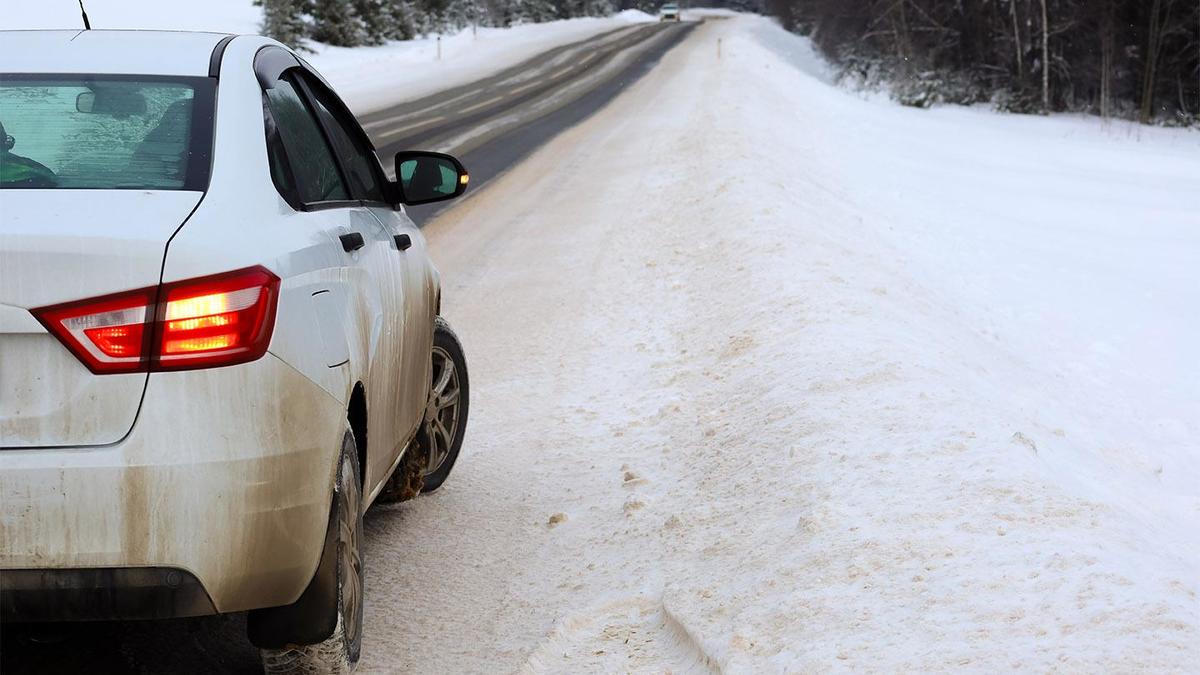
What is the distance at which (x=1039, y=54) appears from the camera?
33781 mm

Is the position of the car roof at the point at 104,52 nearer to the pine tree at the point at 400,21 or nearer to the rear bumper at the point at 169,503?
the rear bumper at the point at 169,503

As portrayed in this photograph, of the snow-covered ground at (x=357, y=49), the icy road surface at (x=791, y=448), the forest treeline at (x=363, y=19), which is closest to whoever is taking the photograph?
the icy road surface at (x=791, y=448)

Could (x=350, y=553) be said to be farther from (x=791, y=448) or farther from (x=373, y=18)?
(x=373, y=18)

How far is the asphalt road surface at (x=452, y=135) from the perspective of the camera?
11.1 ft

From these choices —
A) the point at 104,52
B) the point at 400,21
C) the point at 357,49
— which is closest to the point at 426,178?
the point at 104,52

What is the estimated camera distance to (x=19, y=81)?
325 cm

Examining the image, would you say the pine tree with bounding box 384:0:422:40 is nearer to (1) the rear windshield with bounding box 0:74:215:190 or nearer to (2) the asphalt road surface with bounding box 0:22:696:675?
(2) the asphalt road surface with bounding box 0:22:696:675

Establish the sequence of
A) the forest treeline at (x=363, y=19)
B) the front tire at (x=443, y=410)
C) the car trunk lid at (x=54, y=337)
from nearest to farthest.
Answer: the car trunk lid at (x=54, y=337)
the front tire at (x=443, y=410)
the forest treeline at (x=363, y=19)

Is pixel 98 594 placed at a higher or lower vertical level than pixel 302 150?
lower

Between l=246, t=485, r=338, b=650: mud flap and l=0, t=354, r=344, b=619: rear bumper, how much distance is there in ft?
0.56

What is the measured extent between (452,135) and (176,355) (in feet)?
60.6

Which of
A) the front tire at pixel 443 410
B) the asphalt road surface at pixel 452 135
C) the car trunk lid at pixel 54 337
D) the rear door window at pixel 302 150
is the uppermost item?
the rear door window at pixel 302 150

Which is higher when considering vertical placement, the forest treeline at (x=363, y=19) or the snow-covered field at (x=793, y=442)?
the forest treeline at (x=363, y=19)

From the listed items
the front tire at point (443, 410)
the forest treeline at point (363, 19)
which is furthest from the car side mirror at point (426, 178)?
the forest treeline at point (363, 19)
